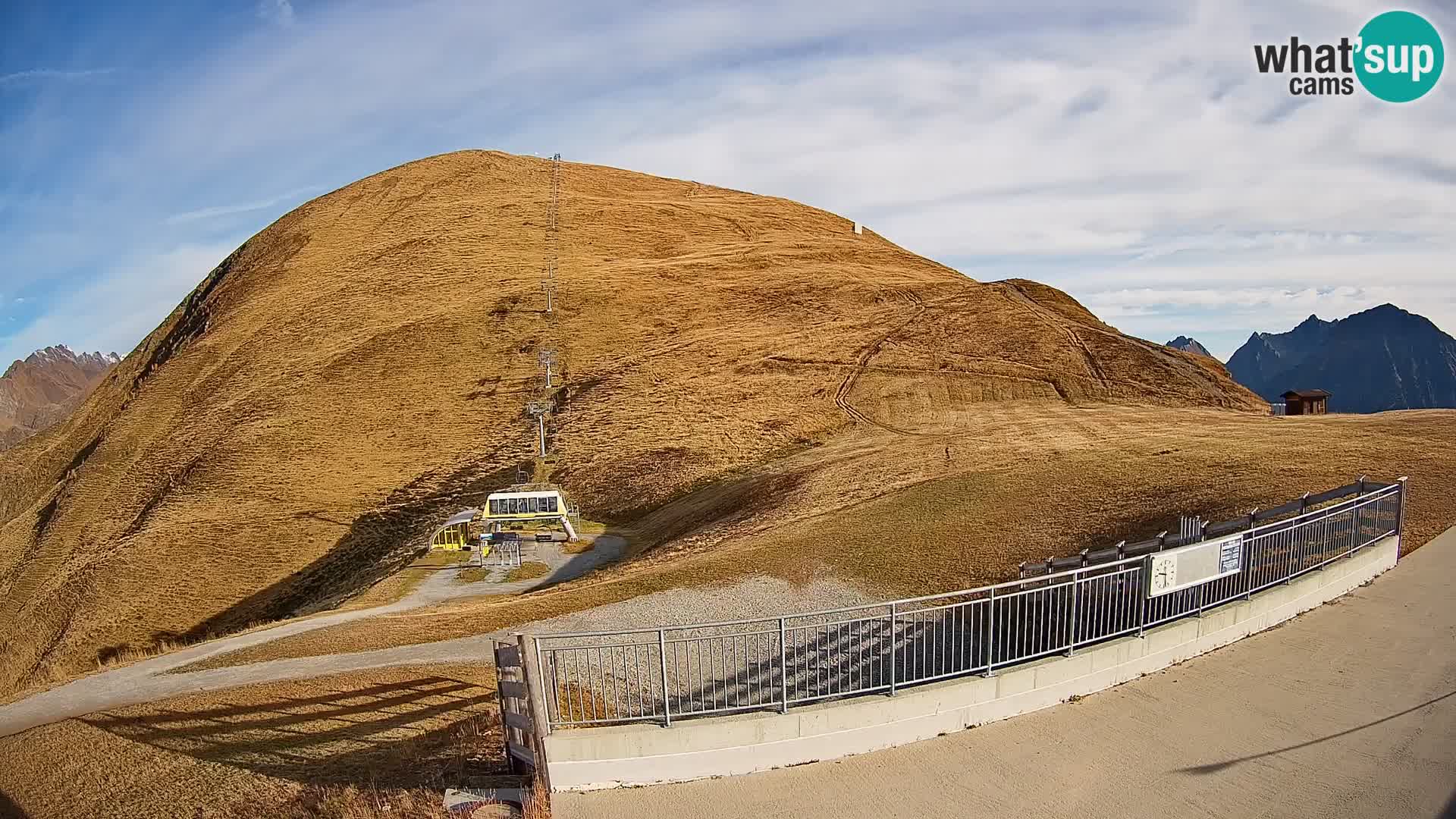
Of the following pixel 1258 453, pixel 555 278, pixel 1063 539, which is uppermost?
pixel 555 278

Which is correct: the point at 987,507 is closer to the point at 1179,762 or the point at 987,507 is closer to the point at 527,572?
the point at 1179,762

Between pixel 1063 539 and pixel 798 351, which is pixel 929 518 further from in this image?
pixel 798 351

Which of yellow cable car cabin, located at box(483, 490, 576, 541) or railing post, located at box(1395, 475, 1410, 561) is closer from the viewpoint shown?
railing post, located at box(1395, 475, 1410, 561)

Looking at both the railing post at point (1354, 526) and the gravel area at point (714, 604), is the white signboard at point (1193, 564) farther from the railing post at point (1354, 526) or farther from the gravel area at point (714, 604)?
the gravel area at point (714, 604)

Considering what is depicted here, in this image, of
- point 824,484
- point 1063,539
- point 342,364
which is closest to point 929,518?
point 1063,539

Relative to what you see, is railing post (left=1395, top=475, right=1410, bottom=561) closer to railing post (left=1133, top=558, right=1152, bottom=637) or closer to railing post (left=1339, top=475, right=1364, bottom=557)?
railing post (left=1339, top=475, right=1364, bottom=557)

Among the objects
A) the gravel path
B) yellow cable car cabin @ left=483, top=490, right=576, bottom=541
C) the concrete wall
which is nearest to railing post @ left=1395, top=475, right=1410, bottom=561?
the concrete wall
